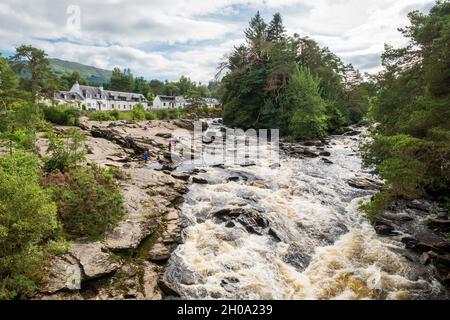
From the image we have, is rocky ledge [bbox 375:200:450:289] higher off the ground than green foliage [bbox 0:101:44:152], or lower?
lower

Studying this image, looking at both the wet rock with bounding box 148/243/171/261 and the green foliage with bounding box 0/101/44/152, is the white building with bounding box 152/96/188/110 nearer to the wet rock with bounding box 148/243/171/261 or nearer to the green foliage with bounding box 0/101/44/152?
the green foliage with bounding box 0/101/44/152

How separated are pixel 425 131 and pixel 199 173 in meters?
14.8

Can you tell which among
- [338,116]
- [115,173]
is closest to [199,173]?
[115,173]

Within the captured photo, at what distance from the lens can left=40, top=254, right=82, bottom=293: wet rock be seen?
9555 mm

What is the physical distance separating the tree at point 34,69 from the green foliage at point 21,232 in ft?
168

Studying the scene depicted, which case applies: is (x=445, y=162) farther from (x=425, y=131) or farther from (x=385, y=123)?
(x=385, y=123)

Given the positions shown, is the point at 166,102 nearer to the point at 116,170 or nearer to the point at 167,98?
the point at 167,98

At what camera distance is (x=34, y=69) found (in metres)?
54.4

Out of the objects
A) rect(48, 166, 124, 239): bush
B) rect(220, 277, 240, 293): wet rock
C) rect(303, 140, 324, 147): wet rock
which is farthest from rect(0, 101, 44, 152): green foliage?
rect(303, 140, 324, 147): wet rock

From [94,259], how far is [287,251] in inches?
298

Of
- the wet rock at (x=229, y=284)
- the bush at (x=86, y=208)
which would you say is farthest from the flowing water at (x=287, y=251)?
the bush at (x=86, y=208)

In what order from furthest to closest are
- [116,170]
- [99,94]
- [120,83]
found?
[120,83], [99,94], [116,170]

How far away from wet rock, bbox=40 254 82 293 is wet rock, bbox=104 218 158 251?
1572 mm

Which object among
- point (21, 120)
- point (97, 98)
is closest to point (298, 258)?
point (21, 120)
